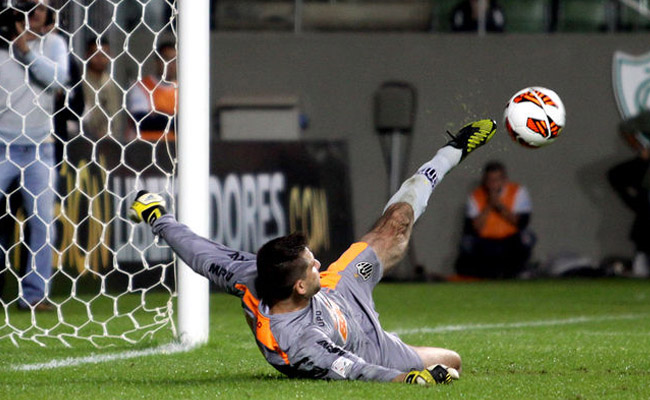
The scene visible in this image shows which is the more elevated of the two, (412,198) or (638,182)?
(412,198)

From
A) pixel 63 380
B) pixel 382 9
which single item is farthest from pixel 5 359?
pixel 382 9

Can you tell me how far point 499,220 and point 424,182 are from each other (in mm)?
6383

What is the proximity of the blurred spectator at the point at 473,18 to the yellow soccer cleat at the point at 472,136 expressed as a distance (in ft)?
23.3

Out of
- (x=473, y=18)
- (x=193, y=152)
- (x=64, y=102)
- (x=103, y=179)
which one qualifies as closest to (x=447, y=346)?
(x=193, y=152)

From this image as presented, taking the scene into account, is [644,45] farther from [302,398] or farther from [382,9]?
[302,398]

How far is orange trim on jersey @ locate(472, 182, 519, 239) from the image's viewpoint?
11.6 m

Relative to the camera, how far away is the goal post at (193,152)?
580 cm

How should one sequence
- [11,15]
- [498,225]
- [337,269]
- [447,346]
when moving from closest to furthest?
[337,269] → [447,346] → [11,15] → [498,225]

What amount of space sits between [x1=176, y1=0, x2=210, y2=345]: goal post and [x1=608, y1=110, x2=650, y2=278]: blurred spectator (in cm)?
707

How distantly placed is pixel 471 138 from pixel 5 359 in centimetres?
247

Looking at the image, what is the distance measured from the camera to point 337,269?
16.0ft

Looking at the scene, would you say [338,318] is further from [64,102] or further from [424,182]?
[64,102]

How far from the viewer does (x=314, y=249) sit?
32.3 feet

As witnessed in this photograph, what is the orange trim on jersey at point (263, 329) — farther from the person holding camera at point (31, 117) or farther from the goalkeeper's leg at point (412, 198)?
the person holding camera at point (31, 117)
